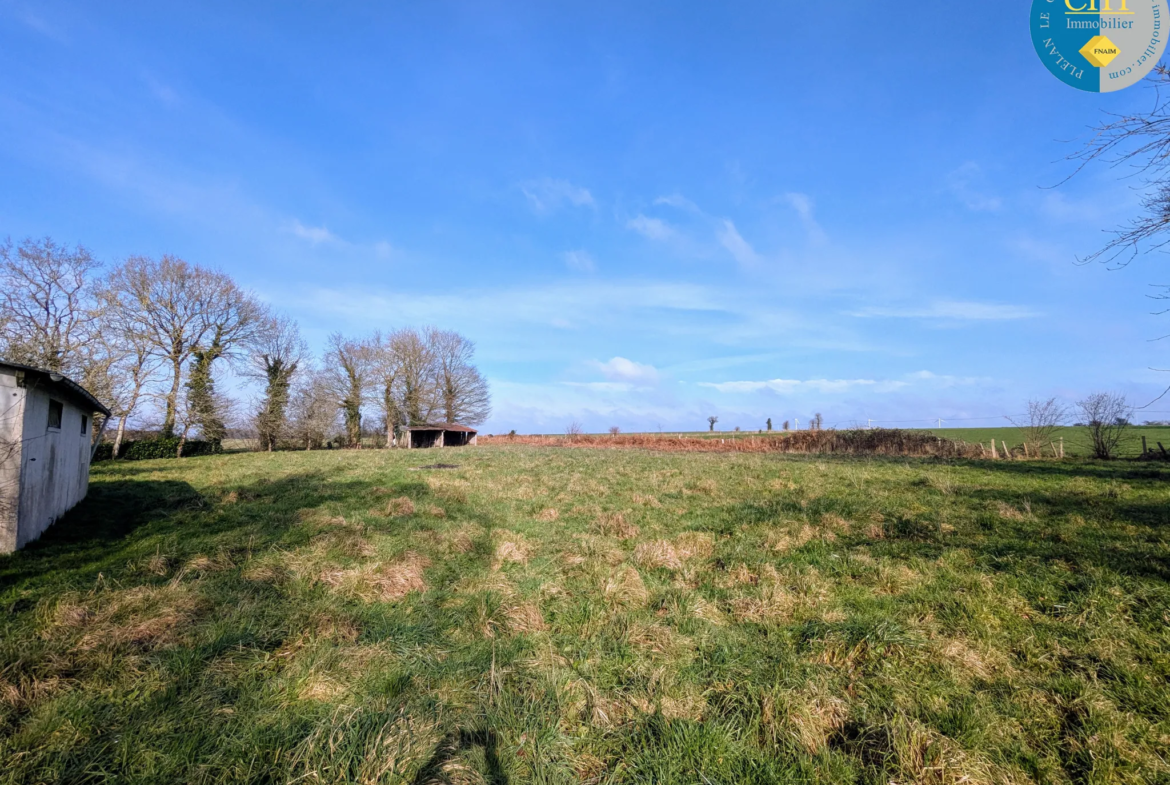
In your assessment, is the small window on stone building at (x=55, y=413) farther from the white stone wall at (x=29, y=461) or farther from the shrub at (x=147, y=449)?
the shrub at (x=147, y=449)

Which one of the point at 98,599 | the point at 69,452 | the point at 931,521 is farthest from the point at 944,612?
the point at 69,452

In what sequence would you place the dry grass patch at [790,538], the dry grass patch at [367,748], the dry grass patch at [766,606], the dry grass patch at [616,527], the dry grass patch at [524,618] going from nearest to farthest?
1. the dry grass patch at [367,748]
2. the dry grass patch at [524,618]
3. the dry grass patch at [766,606]
4. the dry grass patch at [790,538]
5. the dry grass patch at [616,527]

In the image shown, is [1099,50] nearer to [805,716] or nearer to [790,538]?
[790,538]

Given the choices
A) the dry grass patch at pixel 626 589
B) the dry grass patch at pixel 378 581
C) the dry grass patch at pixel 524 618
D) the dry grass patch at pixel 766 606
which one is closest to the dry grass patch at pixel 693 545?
the dry grass patch at pixel 626 589

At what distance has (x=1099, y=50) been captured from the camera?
7.71 meters

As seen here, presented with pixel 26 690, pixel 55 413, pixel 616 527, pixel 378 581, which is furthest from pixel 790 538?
pixel 55 413

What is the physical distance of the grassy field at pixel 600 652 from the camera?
337 cm

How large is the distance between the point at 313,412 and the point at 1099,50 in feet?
177

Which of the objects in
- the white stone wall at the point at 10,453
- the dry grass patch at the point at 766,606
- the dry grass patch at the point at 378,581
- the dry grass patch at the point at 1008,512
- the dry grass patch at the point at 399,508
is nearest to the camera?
the dry grass patch at the point at 766,606

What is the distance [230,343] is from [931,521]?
46272 millimetres

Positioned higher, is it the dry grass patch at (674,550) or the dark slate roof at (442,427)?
the dark slate roof at (442,427)

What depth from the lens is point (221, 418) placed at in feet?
120

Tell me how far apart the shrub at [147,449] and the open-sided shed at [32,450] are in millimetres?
27595

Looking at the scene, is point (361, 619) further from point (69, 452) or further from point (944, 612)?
point (69, 452)
